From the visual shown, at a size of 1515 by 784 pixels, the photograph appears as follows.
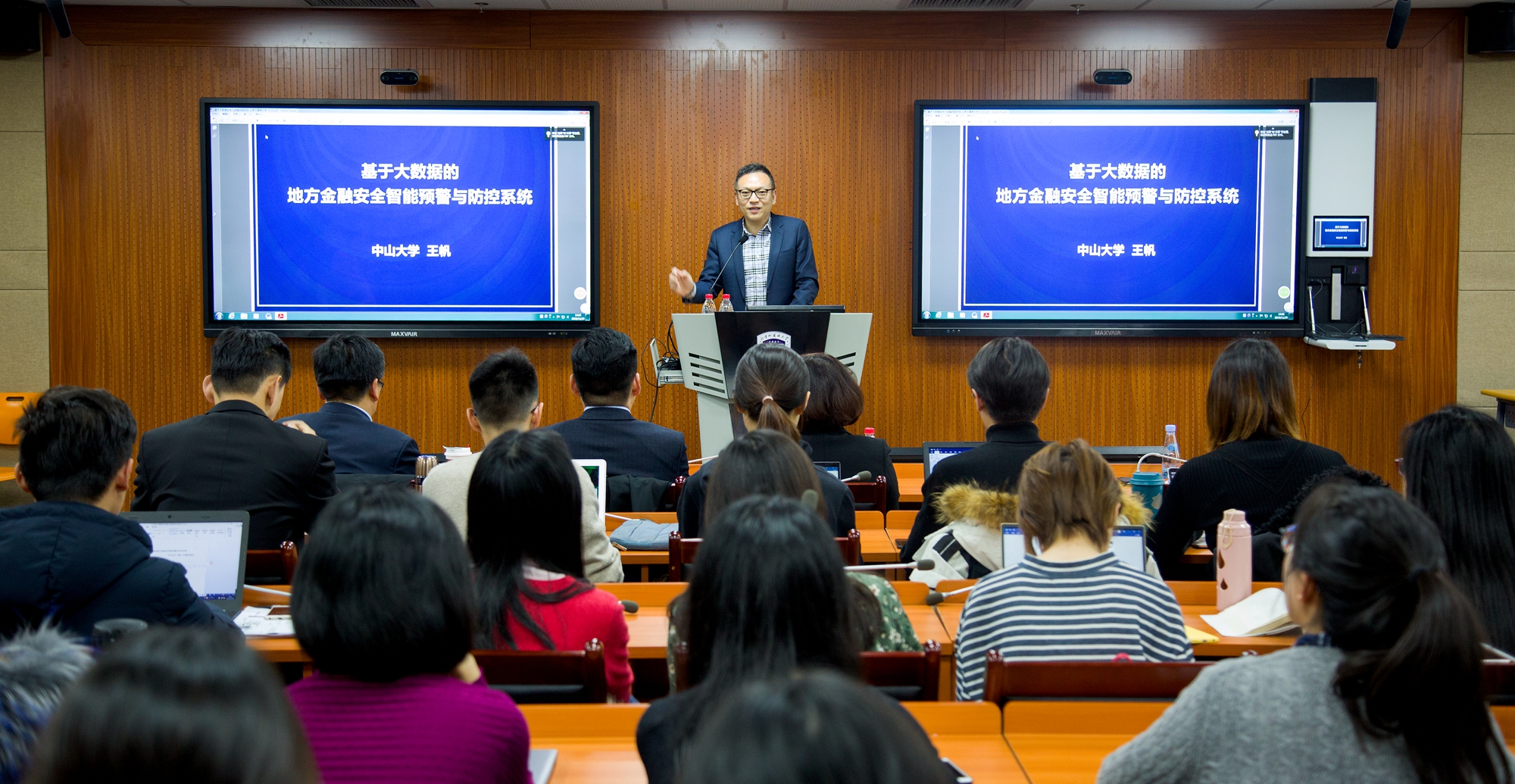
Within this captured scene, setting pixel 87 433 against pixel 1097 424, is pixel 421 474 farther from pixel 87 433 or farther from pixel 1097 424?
pixel 1097 424

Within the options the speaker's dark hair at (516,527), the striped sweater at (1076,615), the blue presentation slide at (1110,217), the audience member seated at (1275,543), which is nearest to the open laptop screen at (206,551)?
the speaker's dark hair at (516,527)

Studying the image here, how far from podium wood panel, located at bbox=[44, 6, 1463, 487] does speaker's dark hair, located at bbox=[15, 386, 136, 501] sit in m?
4.13

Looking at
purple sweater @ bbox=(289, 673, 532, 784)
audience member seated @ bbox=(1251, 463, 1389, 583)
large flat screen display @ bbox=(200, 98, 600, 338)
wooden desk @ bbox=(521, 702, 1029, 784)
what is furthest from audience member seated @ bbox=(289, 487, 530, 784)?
large flat screen display @ bbox=(200, 98, 600, 338)

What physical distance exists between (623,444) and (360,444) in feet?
2.92

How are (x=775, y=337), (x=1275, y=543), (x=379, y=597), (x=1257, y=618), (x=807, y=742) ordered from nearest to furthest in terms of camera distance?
1. (x=807, y=742)
2. (x=379, y=597)
3. (x=1257, y=618)
4. (x=1275, y=543)
5. (x=775, y=337)

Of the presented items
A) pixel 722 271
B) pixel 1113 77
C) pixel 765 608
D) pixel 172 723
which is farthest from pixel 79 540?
pixel 1113 77

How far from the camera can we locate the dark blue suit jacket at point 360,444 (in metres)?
3.50

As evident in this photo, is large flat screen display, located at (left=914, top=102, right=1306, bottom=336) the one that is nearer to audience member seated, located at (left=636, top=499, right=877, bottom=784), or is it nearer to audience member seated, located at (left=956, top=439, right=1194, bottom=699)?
audience member seated, located at (left=956, top=439, right=1194, bottom=699)

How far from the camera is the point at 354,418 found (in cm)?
360

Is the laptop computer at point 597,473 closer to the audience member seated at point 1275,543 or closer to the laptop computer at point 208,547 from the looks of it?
the laptop computer at point 208,547

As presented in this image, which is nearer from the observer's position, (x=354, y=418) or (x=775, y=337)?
(x=354, y=418)

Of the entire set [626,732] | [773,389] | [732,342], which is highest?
[732,342]

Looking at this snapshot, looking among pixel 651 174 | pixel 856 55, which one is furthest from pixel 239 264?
pixel 856 55

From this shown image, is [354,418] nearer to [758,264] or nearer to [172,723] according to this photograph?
[758,264]
